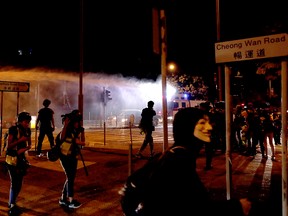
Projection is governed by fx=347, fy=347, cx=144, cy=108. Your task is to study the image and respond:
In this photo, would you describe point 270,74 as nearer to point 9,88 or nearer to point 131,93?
point 9,88

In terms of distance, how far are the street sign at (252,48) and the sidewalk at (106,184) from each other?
6.94 feet

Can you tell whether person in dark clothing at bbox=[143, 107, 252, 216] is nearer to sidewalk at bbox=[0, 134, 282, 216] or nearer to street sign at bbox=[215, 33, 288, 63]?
street sign at bbox=[215, 33, 288, 63]

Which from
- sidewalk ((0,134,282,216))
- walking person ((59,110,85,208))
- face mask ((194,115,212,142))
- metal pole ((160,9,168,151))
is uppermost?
metal pole ((160,9,168,151))

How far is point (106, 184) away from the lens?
7.80 m

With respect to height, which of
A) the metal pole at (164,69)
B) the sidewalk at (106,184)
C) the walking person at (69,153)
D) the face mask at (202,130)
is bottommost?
the sidewalk at (106,184)

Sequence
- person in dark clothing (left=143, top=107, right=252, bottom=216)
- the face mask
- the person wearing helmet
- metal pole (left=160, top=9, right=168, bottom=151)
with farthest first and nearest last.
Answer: the person wearing helmet < metal pole (left=160, top=9, right=168, bottom=151) < the face mask < person in dark clothing (left=143, top=107, right=252, bottom=216)

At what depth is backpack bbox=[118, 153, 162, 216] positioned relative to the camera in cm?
217

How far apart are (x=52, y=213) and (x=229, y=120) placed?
10.9ft

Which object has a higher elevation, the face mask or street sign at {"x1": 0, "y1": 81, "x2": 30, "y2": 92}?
street sign at {"x1": 0, "y1": 81, "x2": 30, "y2": 92}

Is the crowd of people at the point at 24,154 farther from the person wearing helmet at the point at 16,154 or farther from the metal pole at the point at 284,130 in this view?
the metal pole at the point at 284,130

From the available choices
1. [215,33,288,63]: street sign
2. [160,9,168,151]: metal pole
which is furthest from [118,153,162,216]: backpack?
[160,9,168,151]: metal pole

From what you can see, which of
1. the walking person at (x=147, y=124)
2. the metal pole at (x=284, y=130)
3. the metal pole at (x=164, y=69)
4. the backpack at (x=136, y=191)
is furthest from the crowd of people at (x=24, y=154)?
the walking person at (x=147, y=124)

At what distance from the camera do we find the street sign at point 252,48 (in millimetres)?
4301

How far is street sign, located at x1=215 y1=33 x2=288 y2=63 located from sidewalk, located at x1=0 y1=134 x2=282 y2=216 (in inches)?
83.3
